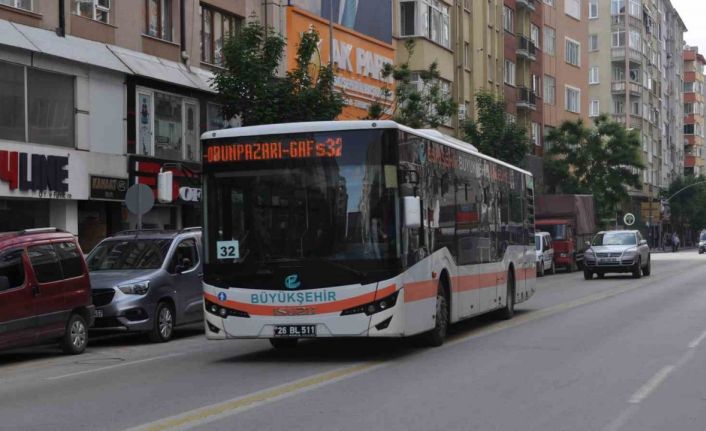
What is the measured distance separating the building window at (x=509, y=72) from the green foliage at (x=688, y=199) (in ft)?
157

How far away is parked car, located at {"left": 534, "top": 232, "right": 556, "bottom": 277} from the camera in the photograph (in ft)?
147

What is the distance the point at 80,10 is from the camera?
27719 millimetres

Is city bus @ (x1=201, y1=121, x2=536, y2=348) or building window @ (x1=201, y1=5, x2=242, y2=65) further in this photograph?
building window @ (x1=201, y1=5, x2=242, y2=65)

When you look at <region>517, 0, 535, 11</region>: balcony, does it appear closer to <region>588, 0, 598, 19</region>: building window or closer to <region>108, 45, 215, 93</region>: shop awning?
<region>588, 0, 598, 19</region>: building window

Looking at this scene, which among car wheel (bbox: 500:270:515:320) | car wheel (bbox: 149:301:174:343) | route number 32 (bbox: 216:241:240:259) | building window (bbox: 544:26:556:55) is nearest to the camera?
route number 32 (bbox: 216:241:240:259)

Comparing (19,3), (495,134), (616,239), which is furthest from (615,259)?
(19,3)

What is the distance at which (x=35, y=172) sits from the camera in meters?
25.4

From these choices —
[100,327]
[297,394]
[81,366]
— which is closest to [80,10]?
[100,327]

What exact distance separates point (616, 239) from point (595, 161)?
98.6 ft

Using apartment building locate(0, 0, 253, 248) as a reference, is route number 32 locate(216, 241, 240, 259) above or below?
below

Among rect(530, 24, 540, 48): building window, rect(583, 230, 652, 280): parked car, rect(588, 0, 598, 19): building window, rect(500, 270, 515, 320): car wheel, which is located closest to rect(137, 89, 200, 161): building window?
rect(500, 270, 515, 320): car wheel

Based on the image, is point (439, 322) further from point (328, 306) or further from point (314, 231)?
point (314, 231)

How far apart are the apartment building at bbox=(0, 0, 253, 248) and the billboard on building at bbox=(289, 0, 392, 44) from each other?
6559 millimetres

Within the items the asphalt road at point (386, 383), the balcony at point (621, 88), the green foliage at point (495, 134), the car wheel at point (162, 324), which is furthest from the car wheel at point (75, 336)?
the balcony at point (621, 88)
